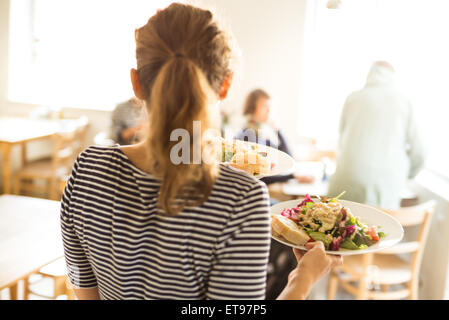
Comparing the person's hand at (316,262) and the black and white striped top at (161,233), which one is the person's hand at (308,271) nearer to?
the person's hand at (316,262)

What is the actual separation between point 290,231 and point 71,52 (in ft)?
14.9

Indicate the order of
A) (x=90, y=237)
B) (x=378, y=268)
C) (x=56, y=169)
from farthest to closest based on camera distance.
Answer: (x=56, y=169) → (x=378, y=268) → (x=90, y=237)

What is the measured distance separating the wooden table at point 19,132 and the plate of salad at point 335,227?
10.7ft

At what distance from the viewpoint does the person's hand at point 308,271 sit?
0.81m

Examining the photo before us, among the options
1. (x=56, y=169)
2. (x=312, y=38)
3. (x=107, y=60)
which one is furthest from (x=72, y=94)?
(x=312, y=38)

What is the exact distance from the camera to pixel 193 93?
2.11ft

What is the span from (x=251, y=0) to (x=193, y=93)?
3630mm

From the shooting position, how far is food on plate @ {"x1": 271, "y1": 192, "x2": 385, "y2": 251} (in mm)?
947

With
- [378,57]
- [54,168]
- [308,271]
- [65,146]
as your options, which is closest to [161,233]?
[308,271]

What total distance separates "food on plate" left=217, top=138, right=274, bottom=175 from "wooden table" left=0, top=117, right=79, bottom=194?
3029 mm

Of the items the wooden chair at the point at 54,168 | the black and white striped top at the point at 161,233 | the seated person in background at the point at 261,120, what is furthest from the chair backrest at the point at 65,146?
the black and white striped top at the point at 161,233

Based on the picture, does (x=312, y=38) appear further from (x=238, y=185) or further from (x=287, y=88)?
(x=238, y=185)

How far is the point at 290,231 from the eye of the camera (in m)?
0.94
